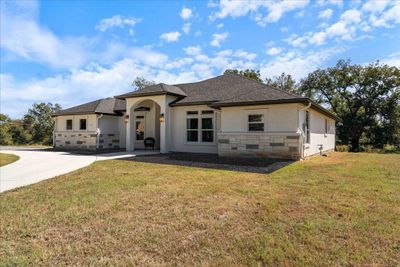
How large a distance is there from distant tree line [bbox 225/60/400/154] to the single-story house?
36.0 feet

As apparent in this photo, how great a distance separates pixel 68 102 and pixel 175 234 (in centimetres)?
3619

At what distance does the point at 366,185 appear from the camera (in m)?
6.93

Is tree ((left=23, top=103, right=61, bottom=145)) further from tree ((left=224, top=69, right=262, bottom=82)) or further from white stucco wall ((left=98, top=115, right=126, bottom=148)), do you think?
tree ((left=224, top=69, right=262, bottom=82))

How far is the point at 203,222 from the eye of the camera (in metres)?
4.38

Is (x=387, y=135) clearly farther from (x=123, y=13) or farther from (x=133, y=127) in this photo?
(x=123, y=13)

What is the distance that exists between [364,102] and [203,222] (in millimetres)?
31392

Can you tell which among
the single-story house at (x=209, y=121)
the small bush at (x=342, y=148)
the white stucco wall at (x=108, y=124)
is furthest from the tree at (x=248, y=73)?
the white stucco wall at (x=108, y=124)

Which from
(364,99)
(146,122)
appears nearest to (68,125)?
(146,122)

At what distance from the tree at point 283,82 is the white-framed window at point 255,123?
25.1 meters

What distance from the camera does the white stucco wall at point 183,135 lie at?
1527cm

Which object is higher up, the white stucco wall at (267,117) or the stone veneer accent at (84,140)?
the white stucco wall at (267,117)

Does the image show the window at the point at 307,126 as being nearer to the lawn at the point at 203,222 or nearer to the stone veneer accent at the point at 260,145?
the stone veneer accent at the point at 260,145

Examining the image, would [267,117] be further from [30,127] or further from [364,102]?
[30,127]

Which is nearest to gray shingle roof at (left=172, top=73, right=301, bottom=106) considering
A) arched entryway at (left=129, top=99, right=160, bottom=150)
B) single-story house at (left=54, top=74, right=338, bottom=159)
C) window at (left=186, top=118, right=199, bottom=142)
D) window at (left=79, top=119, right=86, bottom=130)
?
single-story house at (left=54, top=74, right=338, bottom=159)
